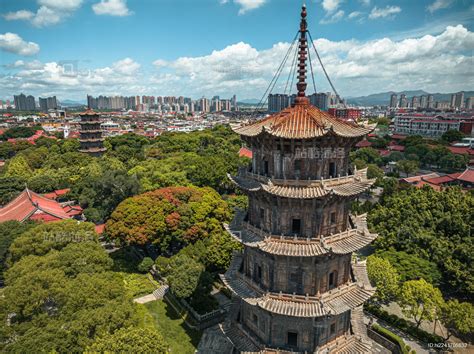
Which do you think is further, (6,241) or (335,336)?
(6,241)

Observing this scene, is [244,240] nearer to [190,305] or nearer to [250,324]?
[250,324]

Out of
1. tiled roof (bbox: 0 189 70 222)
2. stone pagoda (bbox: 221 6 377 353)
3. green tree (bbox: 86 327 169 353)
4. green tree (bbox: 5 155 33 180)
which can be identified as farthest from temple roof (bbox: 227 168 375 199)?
green tree (bbox: 5 155 33 180)

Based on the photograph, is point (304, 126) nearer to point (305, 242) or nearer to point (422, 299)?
point (305, 242)

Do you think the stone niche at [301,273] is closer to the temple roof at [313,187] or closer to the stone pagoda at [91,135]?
the temple roof at [313,187]

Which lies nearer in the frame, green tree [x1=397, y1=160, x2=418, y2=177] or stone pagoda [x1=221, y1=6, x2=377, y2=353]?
stone pagoda [x1=221, y1=6, x2=377, y2=353]

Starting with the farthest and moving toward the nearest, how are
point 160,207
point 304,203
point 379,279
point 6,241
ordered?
point 160,207 → point 6,241 → point 379,279 → point 304,203

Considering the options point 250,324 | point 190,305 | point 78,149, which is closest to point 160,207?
point 190,305

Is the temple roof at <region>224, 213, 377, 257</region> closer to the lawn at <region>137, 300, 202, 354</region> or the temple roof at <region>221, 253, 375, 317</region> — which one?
the temple roof at <region>221, 253, 375, 317</region>
